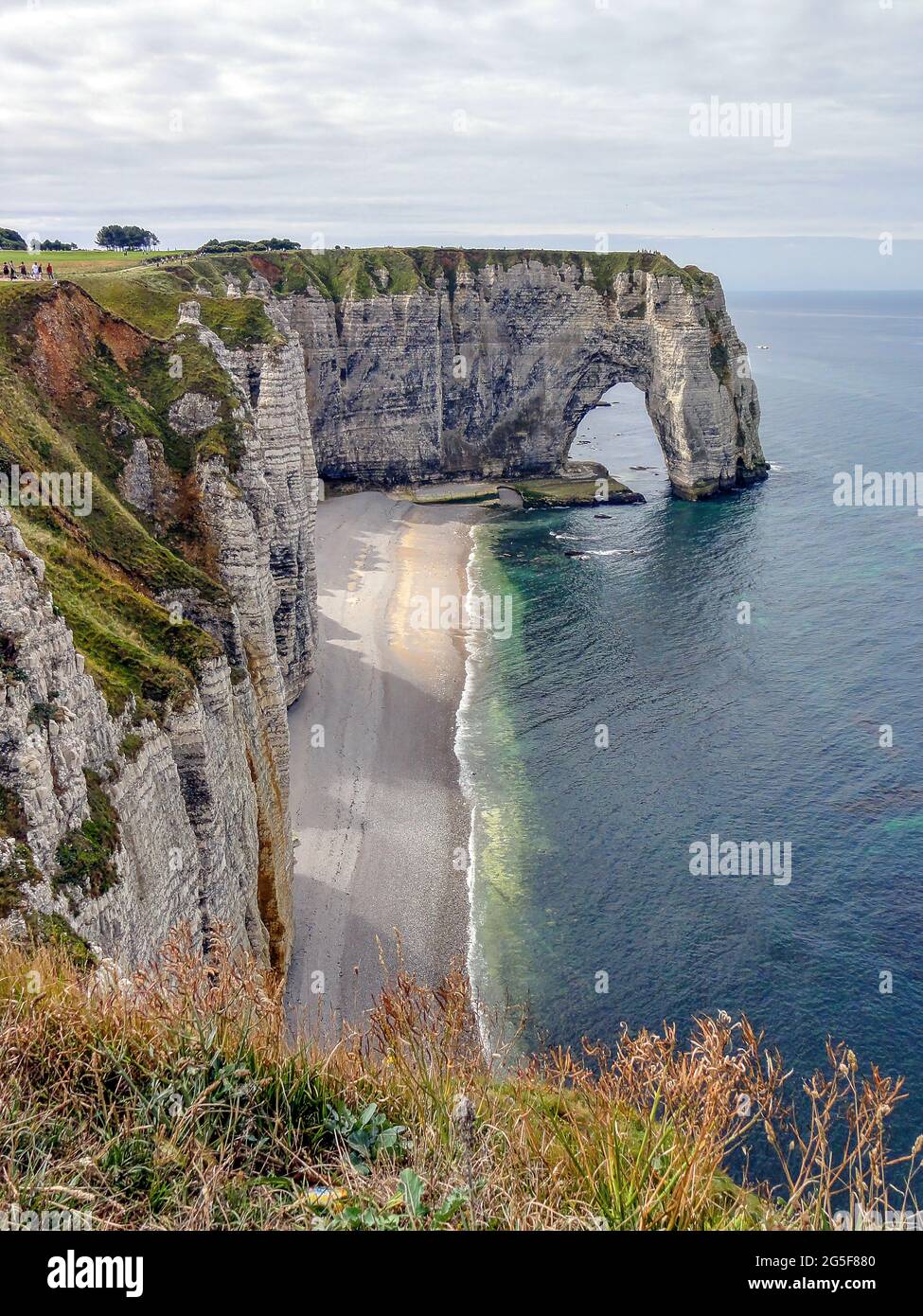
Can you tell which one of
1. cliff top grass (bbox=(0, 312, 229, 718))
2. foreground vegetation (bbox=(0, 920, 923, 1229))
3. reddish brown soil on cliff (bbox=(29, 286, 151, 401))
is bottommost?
foreground vegetation (bbox=(0, 920, 923, 1229))

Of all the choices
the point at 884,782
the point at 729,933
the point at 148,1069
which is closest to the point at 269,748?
the point at 729,933

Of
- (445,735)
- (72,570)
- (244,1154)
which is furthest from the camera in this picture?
(445,735)

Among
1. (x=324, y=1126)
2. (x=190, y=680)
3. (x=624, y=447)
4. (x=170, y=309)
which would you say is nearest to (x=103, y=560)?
(x=190, y=680)

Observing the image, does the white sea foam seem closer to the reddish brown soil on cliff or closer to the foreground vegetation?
the foreground vegetation

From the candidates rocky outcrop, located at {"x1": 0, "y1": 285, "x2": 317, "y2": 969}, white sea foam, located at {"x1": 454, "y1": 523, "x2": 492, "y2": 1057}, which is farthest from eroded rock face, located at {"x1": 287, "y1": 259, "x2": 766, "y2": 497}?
rocky outcrop, located at {"x1": 0, "y1": 285, "x2": 317, "y2": 969}

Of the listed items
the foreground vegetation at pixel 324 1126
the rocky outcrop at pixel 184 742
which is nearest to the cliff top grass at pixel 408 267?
the rocky outcrop at pixel 184 742

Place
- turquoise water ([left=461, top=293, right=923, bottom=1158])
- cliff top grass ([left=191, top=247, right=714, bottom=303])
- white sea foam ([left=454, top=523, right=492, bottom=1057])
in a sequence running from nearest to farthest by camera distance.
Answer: turquoise water ([left=461, top=293, right=923, bottom=1158]), white sea foam ([left=454, top=523, right=492, bottom=1057]), cliff top grass ([left=191, top=247, right=714, bottom=303])
